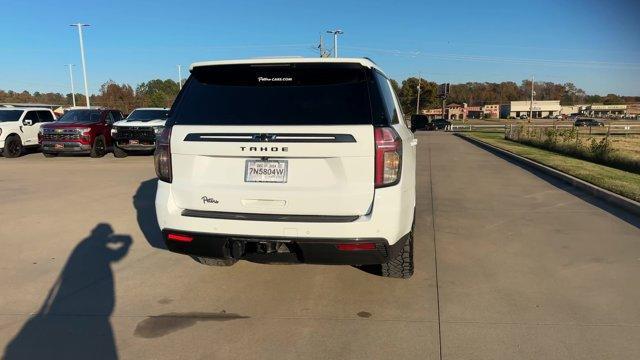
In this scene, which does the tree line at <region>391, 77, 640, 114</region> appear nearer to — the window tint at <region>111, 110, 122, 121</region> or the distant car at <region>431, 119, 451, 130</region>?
the distant car at <region>431, 119, 451, 130</region>

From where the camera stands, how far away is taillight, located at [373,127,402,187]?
133 inches

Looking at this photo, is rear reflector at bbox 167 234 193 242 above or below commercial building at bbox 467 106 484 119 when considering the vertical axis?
above

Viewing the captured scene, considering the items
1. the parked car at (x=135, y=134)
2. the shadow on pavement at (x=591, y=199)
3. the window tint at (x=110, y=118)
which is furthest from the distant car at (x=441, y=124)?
the parked car at (x=135, y=134)

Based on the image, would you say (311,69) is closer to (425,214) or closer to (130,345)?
(130,345)

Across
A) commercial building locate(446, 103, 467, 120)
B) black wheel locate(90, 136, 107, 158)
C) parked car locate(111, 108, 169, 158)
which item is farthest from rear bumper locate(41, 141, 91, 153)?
commercial building locate(446, 103, 467, 120)

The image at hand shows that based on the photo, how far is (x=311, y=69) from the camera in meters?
3.63

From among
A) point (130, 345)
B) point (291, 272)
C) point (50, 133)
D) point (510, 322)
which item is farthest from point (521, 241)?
point (50, 133)

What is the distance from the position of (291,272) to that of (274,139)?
1826mm

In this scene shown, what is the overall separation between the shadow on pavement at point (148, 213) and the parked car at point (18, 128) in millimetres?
9534

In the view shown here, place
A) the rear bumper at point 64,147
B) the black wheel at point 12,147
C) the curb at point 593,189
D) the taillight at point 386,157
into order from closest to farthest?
the taillight at point 386,157, the curb at point 593,189, the rear bumper at point 64,147, the black wheel at point 12,147

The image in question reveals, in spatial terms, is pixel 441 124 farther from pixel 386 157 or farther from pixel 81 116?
pixel 386 157

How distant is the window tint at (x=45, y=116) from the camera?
17984mm

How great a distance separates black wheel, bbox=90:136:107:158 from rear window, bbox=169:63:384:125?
547 inches

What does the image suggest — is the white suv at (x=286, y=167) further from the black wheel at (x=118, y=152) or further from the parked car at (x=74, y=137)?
the parked car at (x=74, y=137)
